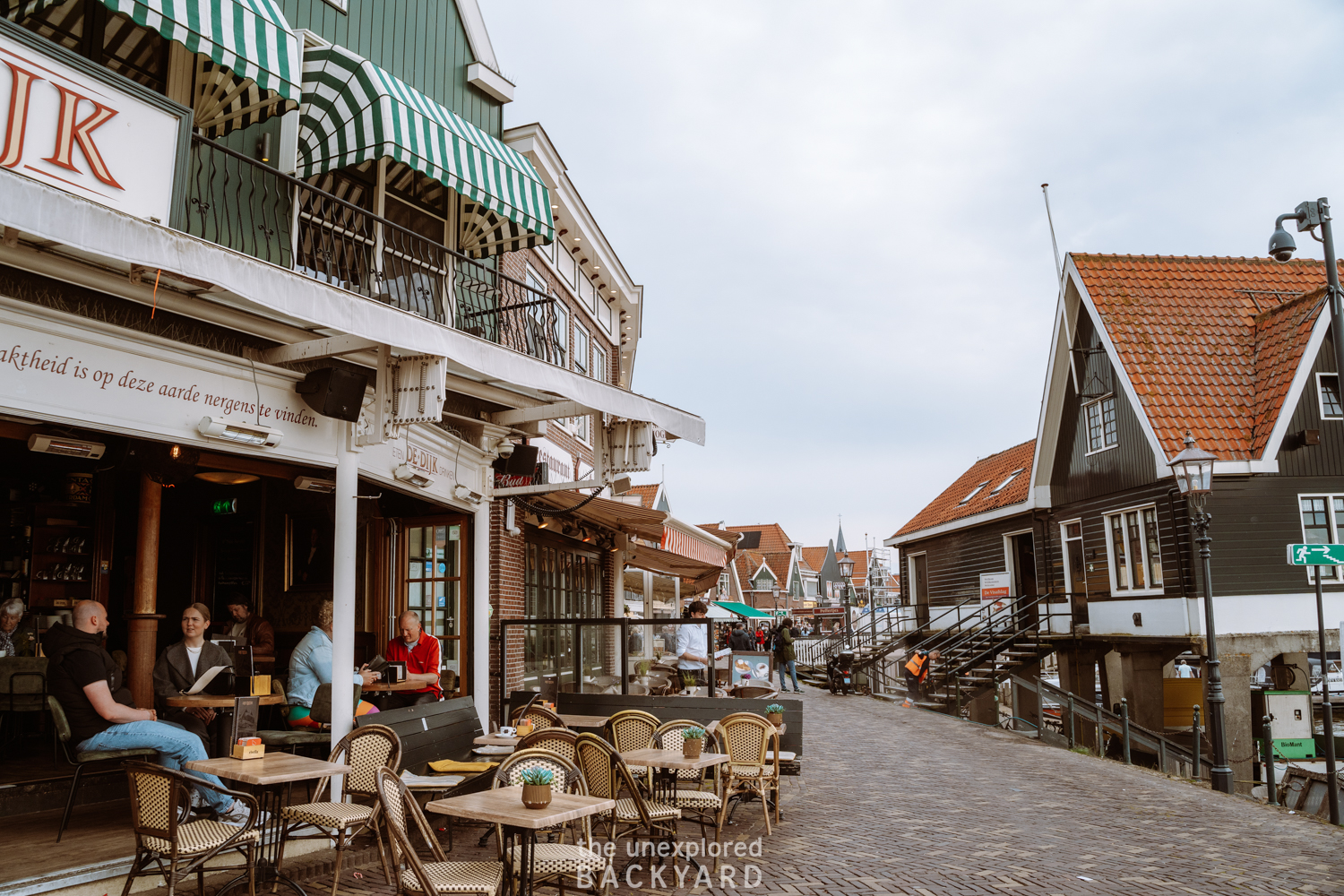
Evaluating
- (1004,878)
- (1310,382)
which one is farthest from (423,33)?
(1310,382)

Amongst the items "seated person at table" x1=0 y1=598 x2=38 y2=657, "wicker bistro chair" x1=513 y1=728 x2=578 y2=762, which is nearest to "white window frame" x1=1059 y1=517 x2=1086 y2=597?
"wicker bistro chair" x1=513 y1=728 x2=578 y2=762

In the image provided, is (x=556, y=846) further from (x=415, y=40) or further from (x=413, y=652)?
(x=415, y=40)

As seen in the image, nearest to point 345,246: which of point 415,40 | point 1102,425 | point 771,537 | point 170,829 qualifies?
point 415,40

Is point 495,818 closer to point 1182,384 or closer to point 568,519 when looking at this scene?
point 568,519

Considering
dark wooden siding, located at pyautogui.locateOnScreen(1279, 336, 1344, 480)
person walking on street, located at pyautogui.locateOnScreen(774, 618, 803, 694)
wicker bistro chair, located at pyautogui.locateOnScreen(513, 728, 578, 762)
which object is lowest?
person walking on street, located at pyautogui.locateOnScreen(774, 618, 803, 694)

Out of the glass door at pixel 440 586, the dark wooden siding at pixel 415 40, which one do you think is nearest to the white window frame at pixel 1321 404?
the dark wooden siding at pixel 415 40

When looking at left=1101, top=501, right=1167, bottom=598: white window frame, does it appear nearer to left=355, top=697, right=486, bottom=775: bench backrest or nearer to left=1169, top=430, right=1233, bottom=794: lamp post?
left=1169, top=430, right=1233, bottom=794: lamp post

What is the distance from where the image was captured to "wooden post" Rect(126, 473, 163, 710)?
7801 mm

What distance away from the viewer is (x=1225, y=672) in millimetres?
16297

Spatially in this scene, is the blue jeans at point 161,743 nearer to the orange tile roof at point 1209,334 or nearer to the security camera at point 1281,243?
the security camera at point 1281,243

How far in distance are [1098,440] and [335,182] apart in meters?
16.9

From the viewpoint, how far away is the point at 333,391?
273 inches

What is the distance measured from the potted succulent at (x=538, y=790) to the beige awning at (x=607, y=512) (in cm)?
634
